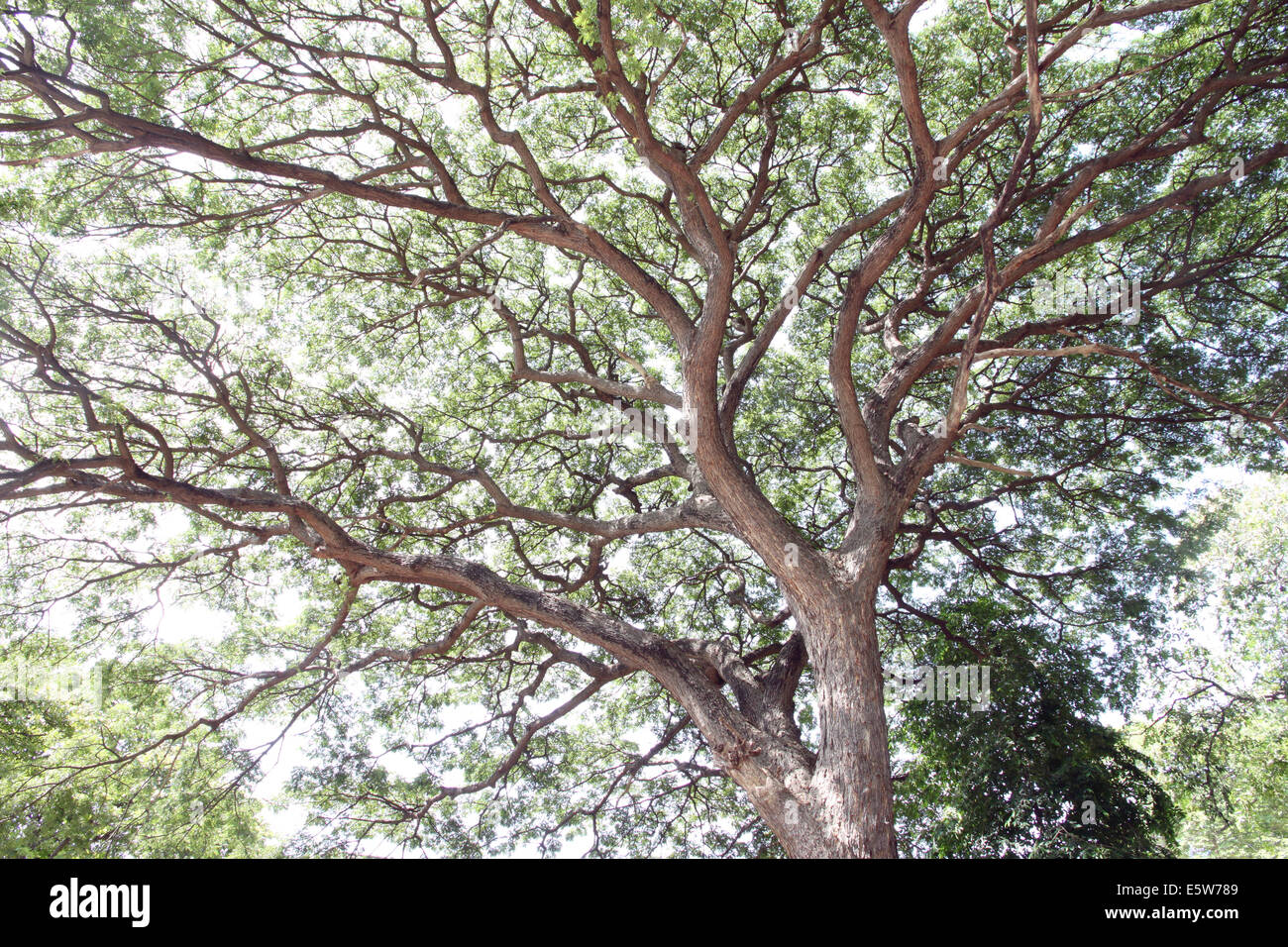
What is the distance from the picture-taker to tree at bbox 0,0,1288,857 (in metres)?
4.81

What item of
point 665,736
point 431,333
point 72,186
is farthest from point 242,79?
point 665,736

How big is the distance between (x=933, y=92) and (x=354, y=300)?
5702 millimetres

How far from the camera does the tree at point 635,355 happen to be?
4.81 meters

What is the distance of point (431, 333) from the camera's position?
7746 millimetres

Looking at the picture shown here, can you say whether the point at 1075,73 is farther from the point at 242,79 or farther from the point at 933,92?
the point at 242,79

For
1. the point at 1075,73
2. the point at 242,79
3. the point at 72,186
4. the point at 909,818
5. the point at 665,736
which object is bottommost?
the point at 909,818
